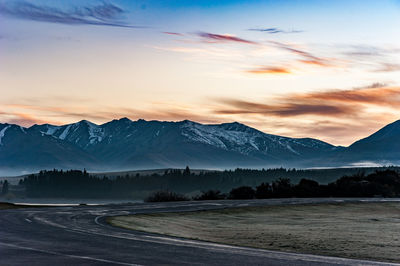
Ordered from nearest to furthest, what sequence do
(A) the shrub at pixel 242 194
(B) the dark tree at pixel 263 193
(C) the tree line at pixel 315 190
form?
(A) the shrub at pixel 242 194, (C) the tree line at pixel 315 190, (B) the dark tree at pixel 263 193

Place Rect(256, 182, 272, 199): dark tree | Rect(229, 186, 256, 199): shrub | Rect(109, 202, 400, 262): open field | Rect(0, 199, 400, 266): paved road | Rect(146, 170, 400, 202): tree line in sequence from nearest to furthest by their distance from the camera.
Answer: Rect(0, 199, 400, 266): paved road
Rect(109, 202, 400, 262): open field
Rect(229, 186, 256, 199): shrub
Rect(146, 170, 400, 202): tree line
Rect(256, 182, 272, 199): dark tree

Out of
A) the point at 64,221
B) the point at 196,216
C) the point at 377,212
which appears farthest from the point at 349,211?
the point at 64,221

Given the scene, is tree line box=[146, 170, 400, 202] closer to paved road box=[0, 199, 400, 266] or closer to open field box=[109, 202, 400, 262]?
open field box=[109, 202, 400, 262]

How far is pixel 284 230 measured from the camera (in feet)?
134

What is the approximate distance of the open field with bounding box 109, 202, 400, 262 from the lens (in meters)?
28.7

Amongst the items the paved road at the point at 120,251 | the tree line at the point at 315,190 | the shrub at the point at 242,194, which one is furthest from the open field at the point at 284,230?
the tree line at the point at 315,190

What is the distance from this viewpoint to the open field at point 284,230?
28688 mm

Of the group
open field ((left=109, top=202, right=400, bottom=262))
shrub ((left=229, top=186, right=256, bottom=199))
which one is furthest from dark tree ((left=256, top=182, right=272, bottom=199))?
open field ((left=109, top=202, right=400, bottom=262))

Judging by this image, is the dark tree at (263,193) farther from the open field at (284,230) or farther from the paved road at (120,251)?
the paved road at (120,251)

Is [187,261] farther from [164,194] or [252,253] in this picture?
[164,194]

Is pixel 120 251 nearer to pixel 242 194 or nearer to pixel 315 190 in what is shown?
pixel 242 194

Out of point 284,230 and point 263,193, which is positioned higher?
point 263,193

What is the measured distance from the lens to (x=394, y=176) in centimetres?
11912

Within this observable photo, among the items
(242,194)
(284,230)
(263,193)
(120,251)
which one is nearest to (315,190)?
(263,193)
